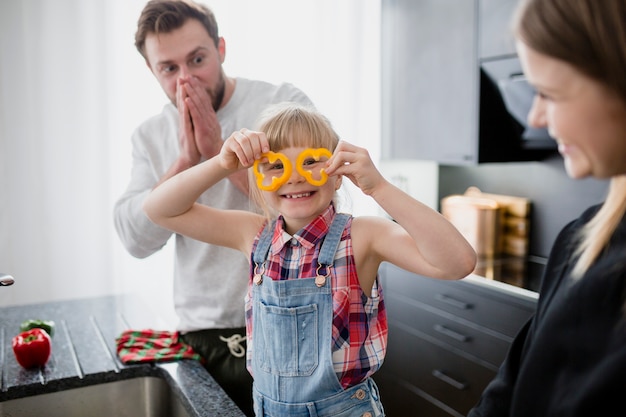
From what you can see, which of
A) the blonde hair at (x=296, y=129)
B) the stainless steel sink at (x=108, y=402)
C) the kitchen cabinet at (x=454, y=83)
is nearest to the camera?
the blonde hair at (x=296, y=129)

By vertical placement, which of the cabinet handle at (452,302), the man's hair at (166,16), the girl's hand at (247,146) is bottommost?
the cabinet handle at (452,302)

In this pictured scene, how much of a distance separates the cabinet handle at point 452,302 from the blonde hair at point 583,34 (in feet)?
6.73

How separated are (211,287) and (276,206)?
414mm

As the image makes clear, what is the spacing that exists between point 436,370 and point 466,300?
15.3 inches

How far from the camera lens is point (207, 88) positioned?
148 cm

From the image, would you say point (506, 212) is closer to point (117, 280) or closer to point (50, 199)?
point (117, 280)

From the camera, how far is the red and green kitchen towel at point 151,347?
1415mm

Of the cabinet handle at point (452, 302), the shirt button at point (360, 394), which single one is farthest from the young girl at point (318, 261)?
the cabinet handle at point (452, 302)

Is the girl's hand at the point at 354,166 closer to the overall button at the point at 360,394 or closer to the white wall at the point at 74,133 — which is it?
the overall button at the point at 360,394

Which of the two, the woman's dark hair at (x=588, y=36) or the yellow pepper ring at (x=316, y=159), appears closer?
the woman's dark hair at (x=588, y=36)

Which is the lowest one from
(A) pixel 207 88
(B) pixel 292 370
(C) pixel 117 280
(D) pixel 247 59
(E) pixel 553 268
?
(C) pixel 117 280

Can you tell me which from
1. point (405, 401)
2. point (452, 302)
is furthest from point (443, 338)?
point (405, 401)

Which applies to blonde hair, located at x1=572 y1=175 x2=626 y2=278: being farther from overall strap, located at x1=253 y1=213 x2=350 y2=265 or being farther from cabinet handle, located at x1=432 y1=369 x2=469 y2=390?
cabinet handle, located at x1=432 y1=369 x2=469 y2=390

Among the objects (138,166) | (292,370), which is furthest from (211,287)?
(292,370)
